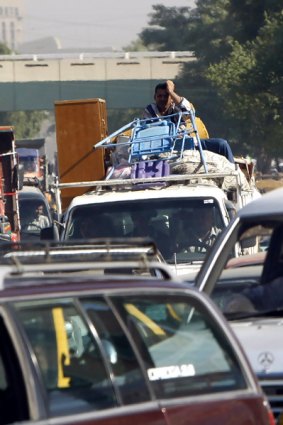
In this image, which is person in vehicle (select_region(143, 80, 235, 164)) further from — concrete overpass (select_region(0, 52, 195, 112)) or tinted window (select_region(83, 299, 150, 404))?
concrete overpass (select_region(0, 52, 195, 112))

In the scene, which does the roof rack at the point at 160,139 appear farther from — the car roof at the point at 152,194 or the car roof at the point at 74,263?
the car roof at the point at 74,263

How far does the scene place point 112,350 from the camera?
5.36 meters

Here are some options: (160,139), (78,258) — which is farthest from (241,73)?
(78,258)

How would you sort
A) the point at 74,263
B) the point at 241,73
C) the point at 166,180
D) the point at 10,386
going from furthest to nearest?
1. the point at 241,73
2. the point at 166,180
3. the point at 74,263
4. the point at 10,386

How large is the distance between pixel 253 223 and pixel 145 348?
8.84ft

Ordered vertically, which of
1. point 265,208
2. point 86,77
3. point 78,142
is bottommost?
point 86,77

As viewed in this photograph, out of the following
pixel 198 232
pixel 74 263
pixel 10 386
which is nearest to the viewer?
pixel 10 386

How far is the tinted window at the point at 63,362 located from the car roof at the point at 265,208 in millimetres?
2778

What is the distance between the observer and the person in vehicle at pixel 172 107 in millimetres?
15359

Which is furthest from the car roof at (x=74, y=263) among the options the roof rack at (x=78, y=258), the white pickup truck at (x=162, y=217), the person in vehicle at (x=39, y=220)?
the person in vehicle at (x=39, y=220)

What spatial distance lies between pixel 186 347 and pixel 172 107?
993cm

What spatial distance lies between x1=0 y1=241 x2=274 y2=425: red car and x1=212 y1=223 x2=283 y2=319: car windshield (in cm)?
213

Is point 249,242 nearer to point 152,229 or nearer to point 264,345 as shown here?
point 264,345

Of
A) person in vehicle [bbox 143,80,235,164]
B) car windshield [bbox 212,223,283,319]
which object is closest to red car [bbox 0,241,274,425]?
car windshield [bbox 212,223,283,319]
